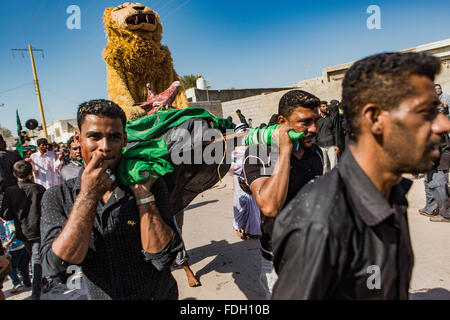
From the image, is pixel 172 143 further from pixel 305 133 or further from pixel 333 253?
pixel 333 253

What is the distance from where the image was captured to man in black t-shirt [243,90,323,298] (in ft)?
6.79

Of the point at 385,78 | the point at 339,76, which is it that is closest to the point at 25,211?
the point at 385,78

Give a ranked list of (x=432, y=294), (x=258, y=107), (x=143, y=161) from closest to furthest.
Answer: (x=143, y=161), (x=432, y=294), (x=258, y=107)

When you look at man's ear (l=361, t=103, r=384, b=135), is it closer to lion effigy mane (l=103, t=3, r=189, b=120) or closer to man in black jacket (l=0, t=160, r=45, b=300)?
lion effigy mane (l=103, t=3, r=189, b=120)

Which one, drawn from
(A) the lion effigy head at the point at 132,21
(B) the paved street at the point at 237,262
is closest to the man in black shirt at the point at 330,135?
(B) the paved street at the point at 237,262

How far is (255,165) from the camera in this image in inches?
87.0

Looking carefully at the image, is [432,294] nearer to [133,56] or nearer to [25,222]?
[133,56]

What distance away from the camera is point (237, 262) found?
3.95m

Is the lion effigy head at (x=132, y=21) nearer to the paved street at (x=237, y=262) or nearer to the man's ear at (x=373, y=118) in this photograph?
the paved street at (x=237, y=262)

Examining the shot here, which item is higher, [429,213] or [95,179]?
[95,179]

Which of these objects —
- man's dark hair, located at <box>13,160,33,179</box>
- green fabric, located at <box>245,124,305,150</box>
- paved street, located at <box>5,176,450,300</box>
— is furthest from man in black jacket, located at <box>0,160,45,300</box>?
green fabric, located at <box>245,124,305,150</box>

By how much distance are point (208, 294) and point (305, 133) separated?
225 centimetres

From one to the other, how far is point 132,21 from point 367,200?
410cm
